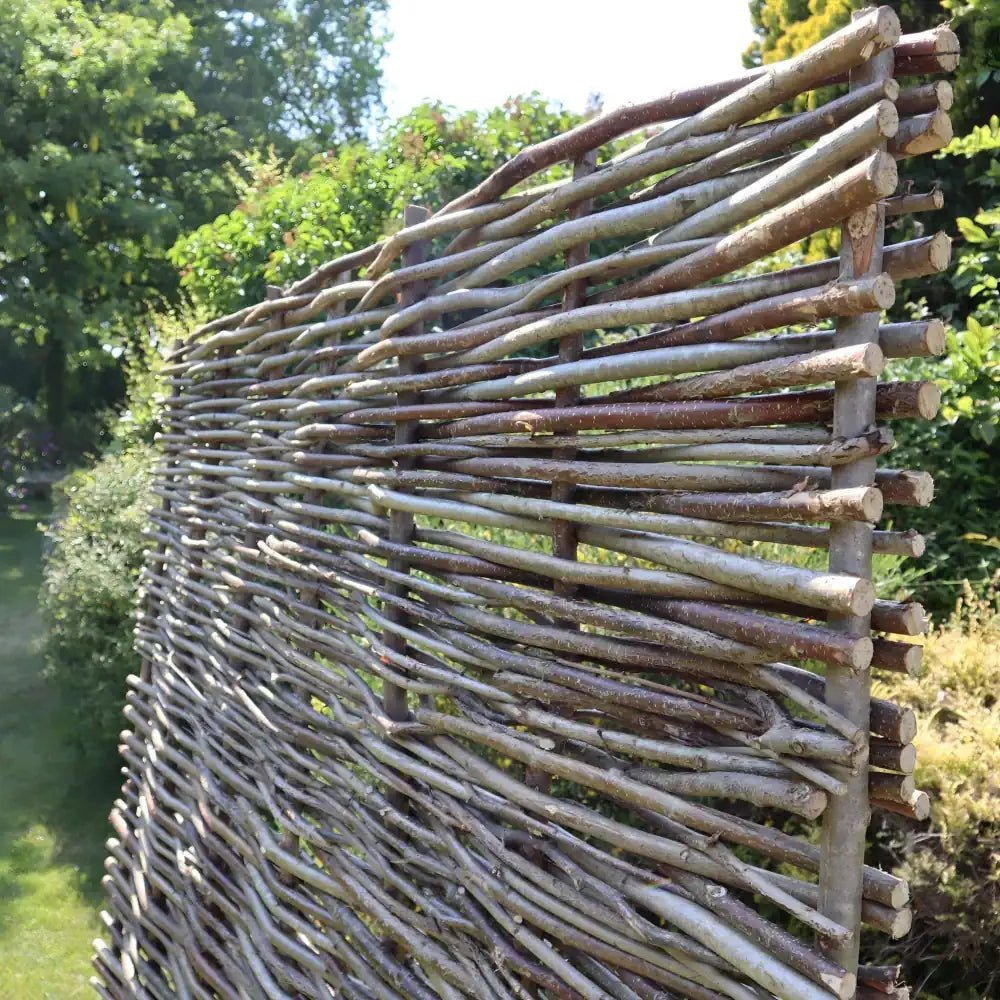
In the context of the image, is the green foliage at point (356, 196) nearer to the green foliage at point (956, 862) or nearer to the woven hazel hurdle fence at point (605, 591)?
the woven hazel hurdle fence at point (605, 591)

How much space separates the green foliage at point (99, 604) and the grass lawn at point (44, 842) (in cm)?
34

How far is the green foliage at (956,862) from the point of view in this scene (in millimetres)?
2139

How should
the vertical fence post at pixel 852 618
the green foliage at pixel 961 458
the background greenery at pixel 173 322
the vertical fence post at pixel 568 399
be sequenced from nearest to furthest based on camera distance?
the vertical fence post at pixel 852 618, the vertical fence post at pixel 568 399, the background greenery at pixel 173 322, the green foliage at pixel 961 458

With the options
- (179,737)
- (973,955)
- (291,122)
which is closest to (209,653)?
(179,737)

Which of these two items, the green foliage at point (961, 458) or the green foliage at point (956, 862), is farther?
the green foliage at point (961, 458)

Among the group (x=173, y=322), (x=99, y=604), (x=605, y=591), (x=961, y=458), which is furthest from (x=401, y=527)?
(x=173, y=322)

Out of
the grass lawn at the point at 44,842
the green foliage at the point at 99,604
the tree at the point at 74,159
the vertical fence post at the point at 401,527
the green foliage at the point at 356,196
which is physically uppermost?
the tree at the point at 74,159

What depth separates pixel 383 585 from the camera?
227 cm

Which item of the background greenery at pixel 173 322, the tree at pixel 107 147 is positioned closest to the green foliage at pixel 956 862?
the background greenery at pixel 173 322

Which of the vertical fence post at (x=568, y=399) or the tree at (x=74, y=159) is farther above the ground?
the tree at (x=74, y=159)

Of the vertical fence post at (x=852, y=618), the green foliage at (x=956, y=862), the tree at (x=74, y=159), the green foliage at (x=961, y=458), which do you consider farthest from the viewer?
the tree at (x=74, y=159)

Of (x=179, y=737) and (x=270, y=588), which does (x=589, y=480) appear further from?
(x=179, y=737)

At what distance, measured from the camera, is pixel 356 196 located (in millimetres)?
5676

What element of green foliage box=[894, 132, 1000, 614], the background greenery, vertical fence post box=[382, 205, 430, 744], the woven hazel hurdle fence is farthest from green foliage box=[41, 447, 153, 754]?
green foliage box=[894, 132, 1000, 614]
